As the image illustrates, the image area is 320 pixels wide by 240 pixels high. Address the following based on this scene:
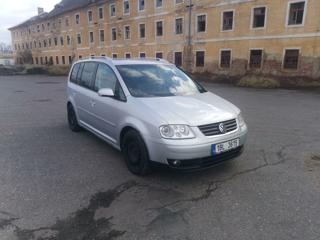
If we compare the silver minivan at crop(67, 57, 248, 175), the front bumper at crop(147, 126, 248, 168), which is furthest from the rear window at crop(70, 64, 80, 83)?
the front bumper at crop(147, 126, 248, 168)

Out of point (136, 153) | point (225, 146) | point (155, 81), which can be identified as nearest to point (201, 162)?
point (225, 146)

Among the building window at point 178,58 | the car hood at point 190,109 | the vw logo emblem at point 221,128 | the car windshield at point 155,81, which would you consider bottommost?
the vw logo emblem at point 221,128

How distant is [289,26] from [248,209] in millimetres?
22148

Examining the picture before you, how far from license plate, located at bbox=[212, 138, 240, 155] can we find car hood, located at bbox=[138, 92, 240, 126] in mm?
337

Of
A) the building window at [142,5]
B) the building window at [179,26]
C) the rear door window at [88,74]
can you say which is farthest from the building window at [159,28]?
the rear door window at [88,74]

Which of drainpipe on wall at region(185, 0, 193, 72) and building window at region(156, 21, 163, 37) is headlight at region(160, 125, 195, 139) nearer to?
drainpipe on wall at region(185, 0, 193, 72)

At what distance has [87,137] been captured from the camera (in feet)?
19.2

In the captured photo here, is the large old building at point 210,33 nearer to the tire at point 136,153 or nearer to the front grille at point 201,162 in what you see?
the front grille at point 201,162

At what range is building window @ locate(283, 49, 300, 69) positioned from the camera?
20886mm

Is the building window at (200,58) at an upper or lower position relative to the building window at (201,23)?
lower

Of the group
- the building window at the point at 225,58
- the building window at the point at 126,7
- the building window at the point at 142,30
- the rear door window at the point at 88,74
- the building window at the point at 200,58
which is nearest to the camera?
the rear door window at the point at 88,74

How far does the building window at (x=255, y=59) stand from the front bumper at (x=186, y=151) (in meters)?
21.8

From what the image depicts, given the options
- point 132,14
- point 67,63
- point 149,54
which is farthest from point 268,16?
point 67,63

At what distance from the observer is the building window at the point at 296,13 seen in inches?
792
